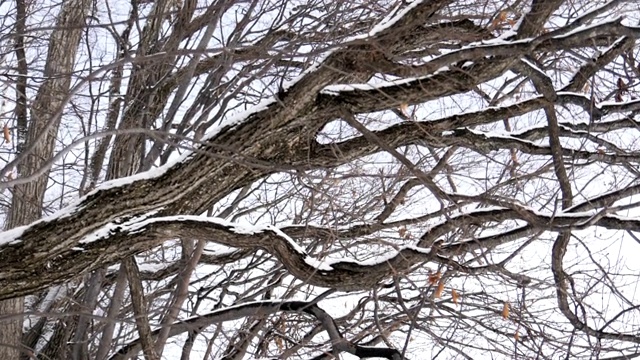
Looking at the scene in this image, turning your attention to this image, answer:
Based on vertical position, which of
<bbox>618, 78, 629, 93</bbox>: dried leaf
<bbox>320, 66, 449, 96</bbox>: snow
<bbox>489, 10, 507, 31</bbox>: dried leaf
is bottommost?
<bbox>320, 66, 449, 96</bbox>: snow

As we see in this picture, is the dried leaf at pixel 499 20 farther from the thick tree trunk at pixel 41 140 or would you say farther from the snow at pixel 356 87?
the thick tree trunk at pixel 41 140

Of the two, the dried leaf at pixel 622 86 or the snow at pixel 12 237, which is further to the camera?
the dried leaf at pixel 622 86

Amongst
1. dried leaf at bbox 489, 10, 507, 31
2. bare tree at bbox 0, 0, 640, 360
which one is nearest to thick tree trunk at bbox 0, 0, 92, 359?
bare tree at bbox 0, 0, 640, 360

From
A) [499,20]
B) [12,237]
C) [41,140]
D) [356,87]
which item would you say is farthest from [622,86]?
[41,140]

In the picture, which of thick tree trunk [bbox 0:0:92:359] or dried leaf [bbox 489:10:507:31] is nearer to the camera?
dried leaf [bbox 489:10:507:31]

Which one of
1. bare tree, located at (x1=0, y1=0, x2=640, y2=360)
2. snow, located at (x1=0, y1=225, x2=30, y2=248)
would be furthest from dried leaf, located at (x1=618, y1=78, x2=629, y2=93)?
snow, located at (x1=0, y1=225, x2=30, y2=248)

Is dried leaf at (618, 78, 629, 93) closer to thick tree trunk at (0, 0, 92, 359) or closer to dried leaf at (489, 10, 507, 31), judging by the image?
dried leaf at (489, 10, 507, 31)

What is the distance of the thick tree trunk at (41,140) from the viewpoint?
19.5 ft

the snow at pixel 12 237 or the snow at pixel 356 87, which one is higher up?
the snow at pixel 356 87

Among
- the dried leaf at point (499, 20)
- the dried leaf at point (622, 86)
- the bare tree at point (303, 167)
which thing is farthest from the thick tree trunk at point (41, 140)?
the dried leaf at point (622, 86)

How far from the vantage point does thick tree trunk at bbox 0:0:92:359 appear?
5.95 meters

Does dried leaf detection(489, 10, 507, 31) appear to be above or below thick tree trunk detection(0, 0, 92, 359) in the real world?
below

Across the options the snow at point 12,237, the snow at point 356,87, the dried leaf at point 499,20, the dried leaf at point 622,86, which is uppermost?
the dried leaf at point 622,86

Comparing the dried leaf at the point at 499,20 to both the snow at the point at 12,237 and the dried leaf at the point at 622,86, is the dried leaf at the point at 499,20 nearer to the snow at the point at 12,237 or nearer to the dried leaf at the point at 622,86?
the dried leaf at the point at 622,86
